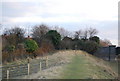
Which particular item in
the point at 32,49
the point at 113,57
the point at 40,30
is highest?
the point at 40,30

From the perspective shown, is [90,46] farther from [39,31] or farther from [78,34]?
[39,31]

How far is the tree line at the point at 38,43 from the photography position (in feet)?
73.9

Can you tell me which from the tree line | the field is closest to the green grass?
the field

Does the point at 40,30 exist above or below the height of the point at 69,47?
above

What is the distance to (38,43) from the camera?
32.8 m

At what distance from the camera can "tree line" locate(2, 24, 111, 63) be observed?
22.5m

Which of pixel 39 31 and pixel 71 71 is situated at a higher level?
pixel 39 31

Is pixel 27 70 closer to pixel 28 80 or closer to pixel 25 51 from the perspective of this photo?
pixel 28 80

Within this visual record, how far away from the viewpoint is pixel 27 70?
14.0 meters

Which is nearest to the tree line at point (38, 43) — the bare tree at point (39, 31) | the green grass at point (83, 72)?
the bare tree at point (39, 31)

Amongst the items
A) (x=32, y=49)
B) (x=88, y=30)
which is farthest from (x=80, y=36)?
(x=32, y=49)

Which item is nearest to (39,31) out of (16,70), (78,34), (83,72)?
(78,34)

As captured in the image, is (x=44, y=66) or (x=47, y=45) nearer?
(x=44, y=66)

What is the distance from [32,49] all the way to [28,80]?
1326 centimetres
